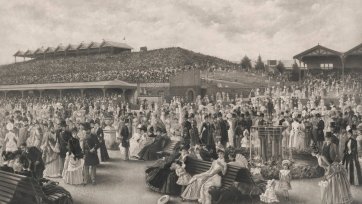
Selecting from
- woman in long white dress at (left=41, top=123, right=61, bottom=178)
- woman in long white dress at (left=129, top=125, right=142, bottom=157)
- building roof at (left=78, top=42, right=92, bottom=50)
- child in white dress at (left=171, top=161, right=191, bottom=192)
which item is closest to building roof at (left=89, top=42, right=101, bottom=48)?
building roof at (left=78, top=42, right=92, bottom=50)

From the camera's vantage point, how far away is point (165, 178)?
8945 mm

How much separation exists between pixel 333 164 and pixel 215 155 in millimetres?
2755

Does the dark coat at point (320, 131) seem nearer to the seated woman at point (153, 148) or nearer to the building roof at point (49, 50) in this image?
the seated woman at point (153, 148)

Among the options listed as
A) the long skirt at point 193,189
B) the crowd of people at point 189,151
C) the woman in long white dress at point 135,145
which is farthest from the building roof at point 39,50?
the long skirt at point 193,189

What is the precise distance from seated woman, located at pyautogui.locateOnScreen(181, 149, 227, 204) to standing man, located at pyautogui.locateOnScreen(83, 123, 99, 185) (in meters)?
Answer: 2.53

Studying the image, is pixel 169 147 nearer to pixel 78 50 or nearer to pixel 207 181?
pixel 207 181

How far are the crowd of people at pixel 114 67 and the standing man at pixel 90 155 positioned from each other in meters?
22.1

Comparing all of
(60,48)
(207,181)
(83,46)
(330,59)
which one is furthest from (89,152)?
(60,48)

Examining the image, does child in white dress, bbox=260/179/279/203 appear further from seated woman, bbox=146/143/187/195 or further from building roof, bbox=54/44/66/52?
building roof, bbox=54/44/66/52

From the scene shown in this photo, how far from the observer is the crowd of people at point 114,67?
117 ft

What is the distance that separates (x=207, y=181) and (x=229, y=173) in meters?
0.45

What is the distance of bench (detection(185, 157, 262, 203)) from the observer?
310 inches

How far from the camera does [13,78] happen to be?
121 ft

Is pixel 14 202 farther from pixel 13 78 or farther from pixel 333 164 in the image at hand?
pixel 13 78
